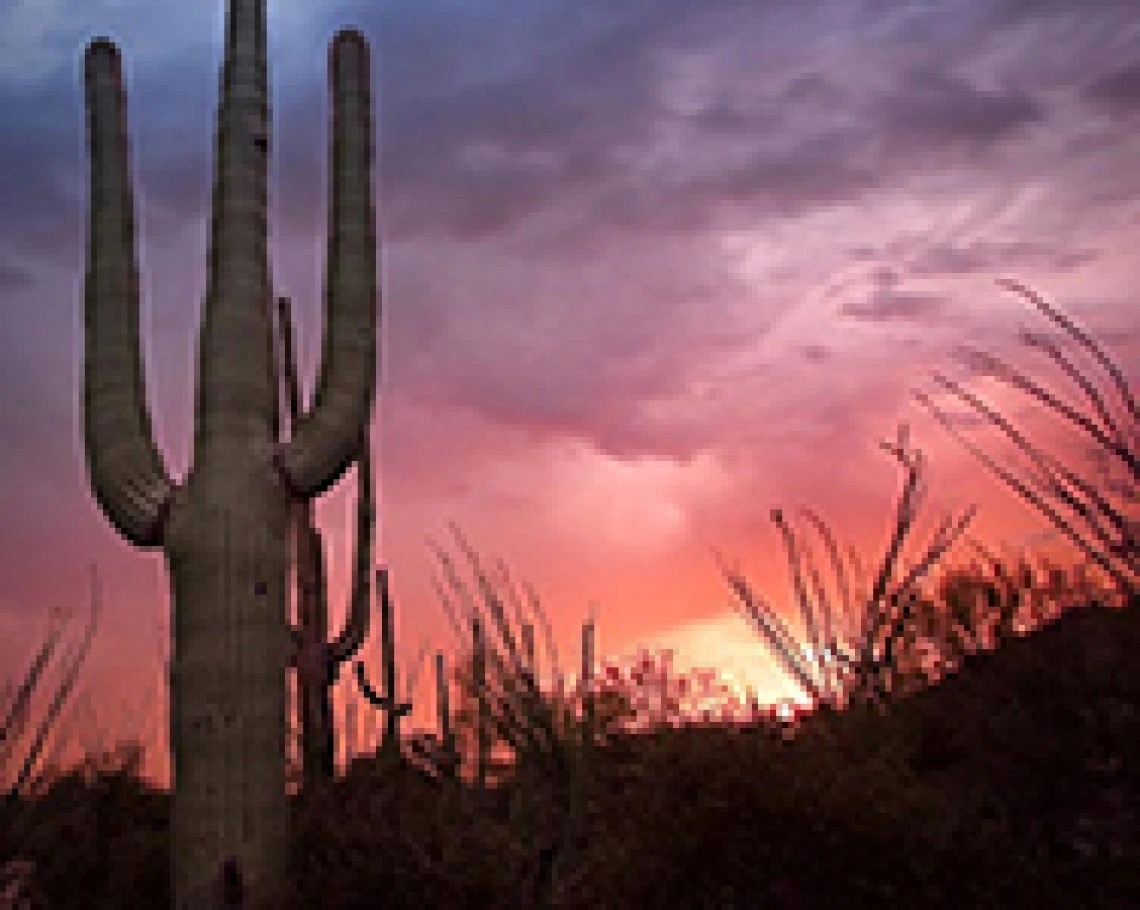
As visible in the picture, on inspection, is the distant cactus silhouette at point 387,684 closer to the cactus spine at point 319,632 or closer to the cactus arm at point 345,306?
the cactus spine at point 319,632

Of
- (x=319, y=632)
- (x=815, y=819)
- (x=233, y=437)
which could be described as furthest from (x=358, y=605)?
(x=815, y=819)

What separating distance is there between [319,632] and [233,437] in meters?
3.04

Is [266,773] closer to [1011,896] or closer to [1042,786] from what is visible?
[1011,896]

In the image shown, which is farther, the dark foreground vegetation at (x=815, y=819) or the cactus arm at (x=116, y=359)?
the cactus arm at (x=116, y=359)

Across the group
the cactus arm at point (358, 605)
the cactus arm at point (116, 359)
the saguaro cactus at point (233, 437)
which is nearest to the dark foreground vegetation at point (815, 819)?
the saguaro cactus at point (233, 437)

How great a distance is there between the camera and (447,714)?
8.39m

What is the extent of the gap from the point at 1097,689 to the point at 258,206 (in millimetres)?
5162

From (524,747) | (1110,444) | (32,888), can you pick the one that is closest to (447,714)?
(524,747)

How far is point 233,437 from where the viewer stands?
549 centimetres

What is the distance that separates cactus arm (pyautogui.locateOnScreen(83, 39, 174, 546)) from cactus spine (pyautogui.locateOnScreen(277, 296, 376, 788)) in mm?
2298

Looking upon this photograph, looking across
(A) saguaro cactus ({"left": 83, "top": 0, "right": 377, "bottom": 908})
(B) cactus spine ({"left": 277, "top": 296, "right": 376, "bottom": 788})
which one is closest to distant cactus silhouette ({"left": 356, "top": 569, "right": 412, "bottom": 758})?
(B) cactus spine ({"left": 277, "top": 296, "right": 376, "bottom": 788})

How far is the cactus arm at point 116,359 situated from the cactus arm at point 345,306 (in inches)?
28.9

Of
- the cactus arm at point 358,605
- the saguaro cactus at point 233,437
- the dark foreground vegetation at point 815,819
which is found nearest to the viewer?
the dark foreground vegetation at point 815,819

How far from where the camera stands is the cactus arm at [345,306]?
5.59 metres
